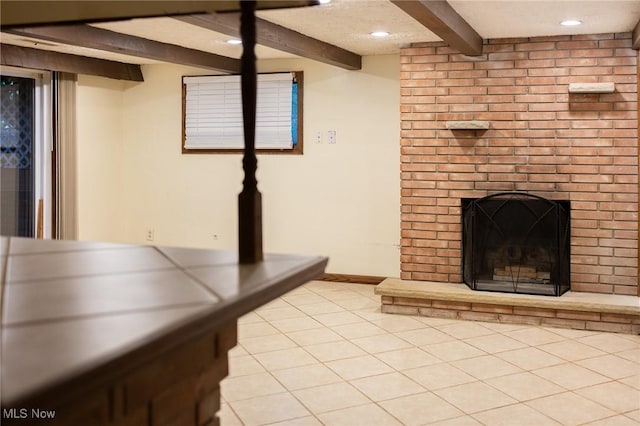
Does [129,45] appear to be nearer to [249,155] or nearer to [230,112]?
[230,112]

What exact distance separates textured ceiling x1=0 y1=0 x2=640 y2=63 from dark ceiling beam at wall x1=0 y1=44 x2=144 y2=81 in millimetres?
152

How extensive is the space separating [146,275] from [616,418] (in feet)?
9.00

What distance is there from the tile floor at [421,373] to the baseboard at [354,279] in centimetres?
111

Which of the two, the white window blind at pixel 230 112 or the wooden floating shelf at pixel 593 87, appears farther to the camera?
the white window blind at pixel 230 112

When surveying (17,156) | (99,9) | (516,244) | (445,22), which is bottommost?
(516,244)

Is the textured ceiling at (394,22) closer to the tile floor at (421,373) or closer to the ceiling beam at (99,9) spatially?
the tile floor at (421,373)

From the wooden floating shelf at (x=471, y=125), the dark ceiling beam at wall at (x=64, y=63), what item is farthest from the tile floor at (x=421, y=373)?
the dark ceiling beam at wall at (x=64, y=63)

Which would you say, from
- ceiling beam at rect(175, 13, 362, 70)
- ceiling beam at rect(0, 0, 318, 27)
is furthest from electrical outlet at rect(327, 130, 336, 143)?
ceiling beam at rect(0, 0, 318, 27)

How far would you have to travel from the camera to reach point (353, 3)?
13.0ft

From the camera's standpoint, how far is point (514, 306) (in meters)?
4.87

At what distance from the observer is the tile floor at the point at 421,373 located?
3162 mm

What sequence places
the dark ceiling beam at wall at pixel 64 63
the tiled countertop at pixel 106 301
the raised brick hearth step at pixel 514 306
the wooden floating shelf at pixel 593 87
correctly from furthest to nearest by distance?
1. the dark ceiling beam at wall at pixel 64 63
2. the wooden floating shelf at pixel 593 87
3. the raised brick hearth step at pixel 514 306
4. the tiled countertop at pixel 106 301

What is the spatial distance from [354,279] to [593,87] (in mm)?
2846

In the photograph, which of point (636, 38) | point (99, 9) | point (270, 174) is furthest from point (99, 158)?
point (99, 9)
